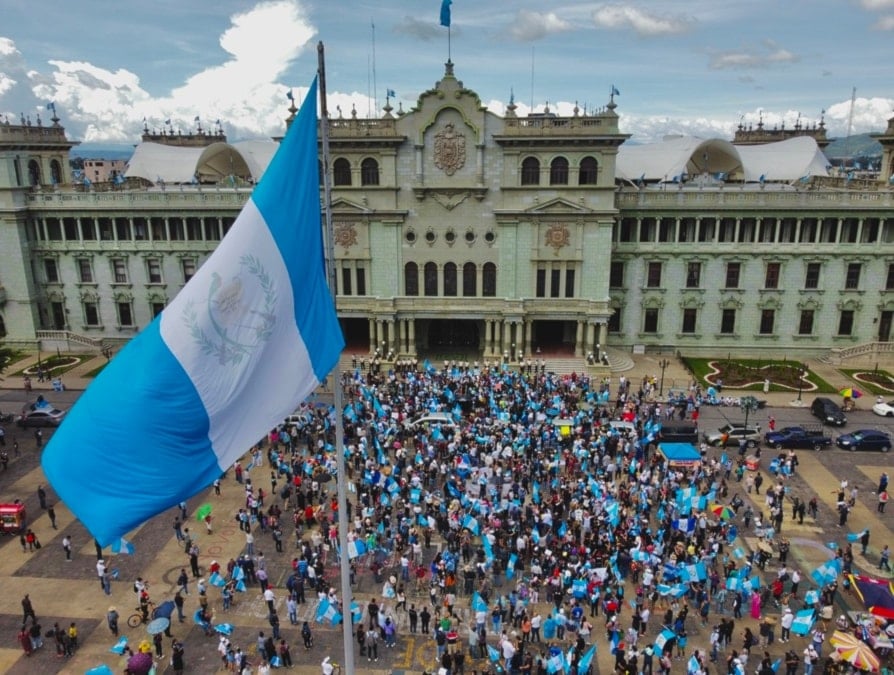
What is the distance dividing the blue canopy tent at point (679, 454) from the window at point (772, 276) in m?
25.2

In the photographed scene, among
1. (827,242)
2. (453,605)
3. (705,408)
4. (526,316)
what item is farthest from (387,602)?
(827,242)

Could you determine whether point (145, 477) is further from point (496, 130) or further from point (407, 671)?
point (496, 130)

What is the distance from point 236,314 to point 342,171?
150ft

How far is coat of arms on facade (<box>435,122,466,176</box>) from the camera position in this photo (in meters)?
52.1

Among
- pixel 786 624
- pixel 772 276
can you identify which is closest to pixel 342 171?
pixel 772 276

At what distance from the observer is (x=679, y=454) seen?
3522 centimetres

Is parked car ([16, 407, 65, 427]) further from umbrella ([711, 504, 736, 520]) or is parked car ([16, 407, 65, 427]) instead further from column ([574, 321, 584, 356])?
umbrella ([711, 504, 736, 520])

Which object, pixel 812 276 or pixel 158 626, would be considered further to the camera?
pixel 812 276

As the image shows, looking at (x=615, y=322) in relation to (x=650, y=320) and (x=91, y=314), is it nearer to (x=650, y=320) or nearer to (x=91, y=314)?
(x=650, y=320)

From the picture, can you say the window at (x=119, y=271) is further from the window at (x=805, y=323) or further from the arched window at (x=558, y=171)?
the window at (x=805, y=323)

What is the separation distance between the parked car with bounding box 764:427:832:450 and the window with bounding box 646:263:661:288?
20.1 metres

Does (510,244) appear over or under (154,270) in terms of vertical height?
over

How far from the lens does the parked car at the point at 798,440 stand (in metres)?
39.0

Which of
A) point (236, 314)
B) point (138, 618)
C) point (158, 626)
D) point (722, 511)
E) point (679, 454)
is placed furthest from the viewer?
point (679, 454)
